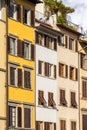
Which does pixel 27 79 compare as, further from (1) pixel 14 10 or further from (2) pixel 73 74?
(2) pixel 73 74

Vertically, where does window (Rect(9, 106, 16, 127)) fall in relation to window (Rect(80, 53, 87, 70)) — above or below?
below

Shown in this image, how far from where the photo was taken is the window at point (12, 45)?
66688mm

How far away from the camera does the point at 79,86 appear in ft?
266

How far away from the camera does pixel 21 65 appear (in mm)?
68625

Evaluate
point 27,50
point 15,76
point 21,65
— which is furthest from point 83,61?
point 15,76

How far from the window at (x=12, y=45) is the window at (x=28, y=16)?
329cm

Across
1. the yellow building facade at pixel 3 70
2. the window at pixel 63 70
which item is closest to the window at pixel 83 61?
the window at pixel 63 70

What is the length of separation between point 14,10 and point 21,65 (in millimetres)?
5471

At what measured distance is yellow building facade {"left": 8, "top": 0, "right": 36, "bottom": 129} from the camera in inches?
2625

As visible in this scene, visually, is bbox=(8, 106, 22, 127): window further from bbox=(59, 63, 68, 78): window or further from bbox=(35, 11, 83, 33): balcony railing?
bbox=(35, 11, 83, 33): balcony railing

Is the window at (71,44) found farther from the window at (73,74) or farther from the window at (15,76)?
the window at (15,76)

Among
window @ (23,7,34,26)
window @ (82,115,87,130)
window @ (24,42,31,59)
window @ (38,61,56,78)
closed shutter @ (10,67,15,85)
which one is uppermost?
window @ (23,7,34,26)

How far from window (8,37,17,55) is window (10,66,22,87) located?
5.09ft

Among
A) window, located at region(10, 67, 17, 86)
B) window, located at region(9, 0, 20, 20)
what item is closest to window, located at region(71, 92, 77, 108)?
window, located at region(10, 67, 17, 86)
